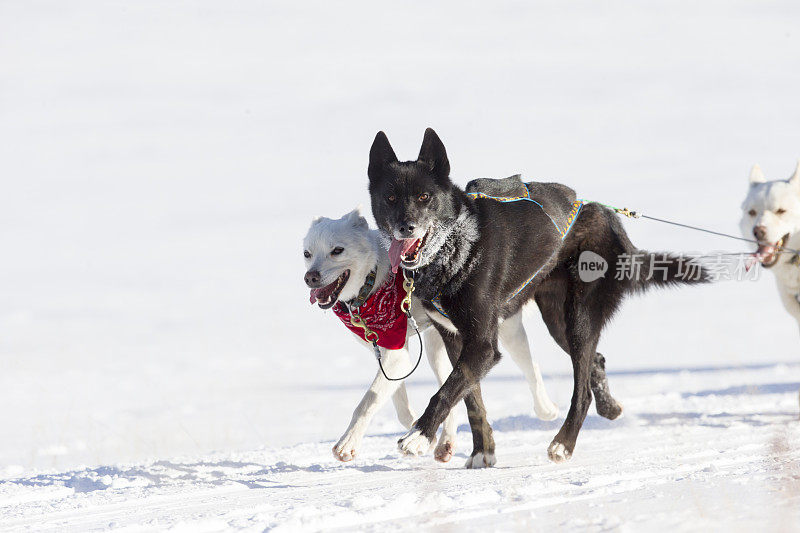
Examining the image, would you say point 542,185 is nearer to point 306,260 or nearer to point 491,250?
point 491,250

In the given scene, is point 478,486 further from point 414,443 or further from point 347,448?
point 347,448

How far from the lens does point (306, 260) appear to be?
4191 mm

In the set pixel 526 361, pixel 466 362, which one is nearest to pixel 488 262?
pixel 466 362

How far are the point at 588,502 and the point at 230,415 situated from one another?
5.97m

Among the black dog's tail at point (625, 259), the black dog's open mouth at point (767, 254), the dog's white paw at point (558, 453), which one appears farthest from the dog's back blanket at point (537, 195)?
the dog's white paw at point (558, 453)

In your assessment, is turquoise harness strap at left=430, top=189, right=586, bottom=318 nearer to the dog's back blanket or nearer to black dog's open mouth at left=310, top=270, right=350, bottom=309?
the dog's back blanket

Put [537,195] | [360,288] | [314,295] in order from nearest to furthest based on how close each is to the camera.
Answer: [314,295], [360,288], [537,195]

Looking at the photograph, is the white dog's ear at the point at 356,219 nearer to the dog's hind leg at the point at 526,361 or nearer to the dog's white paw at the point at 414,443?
the dog's hind leg at the point at 526,361

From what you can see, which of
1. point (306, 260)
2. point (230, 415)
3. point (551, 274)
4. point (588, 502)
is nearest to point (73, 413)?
point (230, 415)

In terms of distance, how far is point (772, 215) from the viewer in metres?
4.36

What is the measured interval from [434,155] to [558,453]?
1488mm

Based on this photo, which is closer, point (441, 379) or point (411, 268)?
point (411, 268)

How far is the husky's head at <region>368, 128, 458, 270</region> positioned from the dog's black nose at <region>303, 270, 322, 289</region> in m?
0.36

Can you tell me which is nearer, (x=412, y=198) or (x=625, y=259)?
(x=412, y=198)
